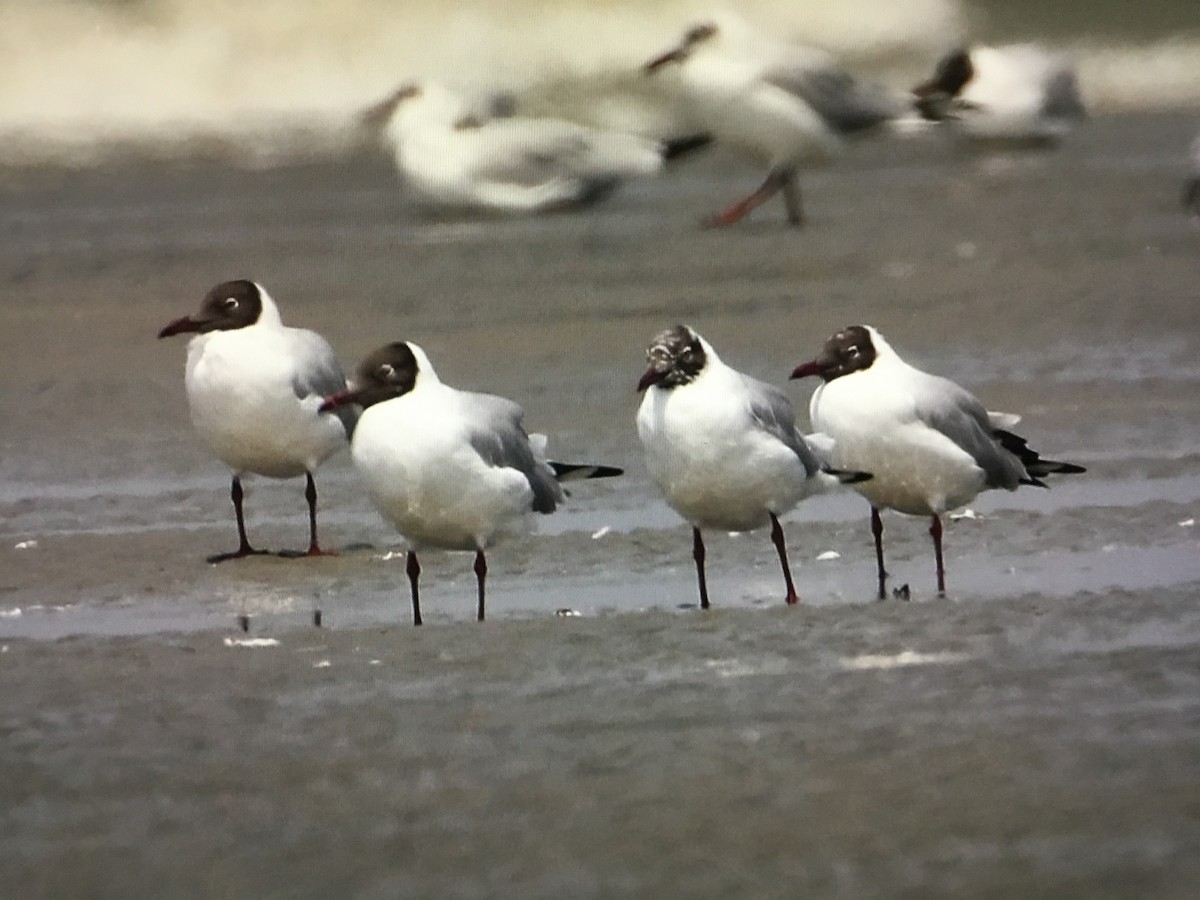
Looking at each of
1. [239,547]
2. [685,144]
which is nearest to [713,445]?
[239,547]

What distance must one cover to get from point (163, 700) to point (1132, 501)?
136 inches

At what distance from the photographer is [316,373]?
27.5ft

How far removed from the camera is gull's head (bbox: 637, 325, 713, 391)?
711 cm

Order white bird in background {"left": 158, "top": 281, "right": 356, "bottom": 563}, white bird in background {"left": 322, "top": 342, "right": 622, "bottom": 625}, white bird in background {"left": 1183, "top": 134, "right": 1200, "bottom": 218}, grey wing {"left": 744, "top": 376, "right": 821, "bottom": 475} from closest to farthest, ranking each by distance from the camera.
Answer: white bird in background {"left": 322, "top": 342, "right": 622, "bottom": 625}
grey wing {"left": 744, "top": 376, "right": 821, "bottom": 475}
white bird in background {"left": 158, "top": 281, "right": 356, "bottom": 563}
white bird in background {"left": 1183, "top": 134, "right": 1200, "bottom": 218}

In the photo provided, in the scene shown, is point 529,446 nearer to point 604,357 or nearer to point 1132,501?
point 1132,501

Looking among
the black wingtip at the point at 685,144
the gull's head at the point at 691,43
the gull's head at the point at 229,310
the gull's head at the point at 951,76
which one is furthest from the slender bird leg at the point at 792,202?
the gull's head at the point at 229,310

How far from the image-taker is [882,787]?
16.6 ft

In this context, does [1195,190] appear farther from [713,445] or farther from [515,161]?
[713,445]

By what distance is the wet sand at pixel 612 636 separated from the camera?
4773 millimetres

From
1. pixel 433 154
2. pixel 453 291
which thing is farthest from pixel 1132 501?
pixel 433 154

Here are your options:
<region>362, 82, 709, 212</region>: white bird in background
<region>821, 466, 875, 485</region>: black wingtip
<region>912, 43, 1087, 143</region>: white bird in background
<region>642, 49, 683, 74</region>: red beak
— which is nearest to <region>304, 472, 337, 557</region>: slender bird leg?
<region>821, 466, 875, 485</region>: black wingtip

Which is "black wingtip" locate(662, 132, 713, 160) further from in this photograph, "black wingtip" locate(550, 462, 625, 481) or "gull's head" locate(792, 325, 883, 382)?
"gull's head" locate(792, 325, 883, 382)

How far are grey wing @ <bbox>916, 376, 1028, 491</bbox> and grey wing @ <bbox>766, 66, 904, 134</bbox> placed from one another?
850 cm

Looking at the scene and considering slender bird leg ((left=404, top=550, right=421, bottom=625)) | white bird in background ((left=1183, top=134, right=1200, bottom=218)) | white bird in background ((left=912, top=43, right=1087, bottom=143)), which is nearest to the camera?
slender bird leg ((left=404, top=550, right=421, bottom=625))
